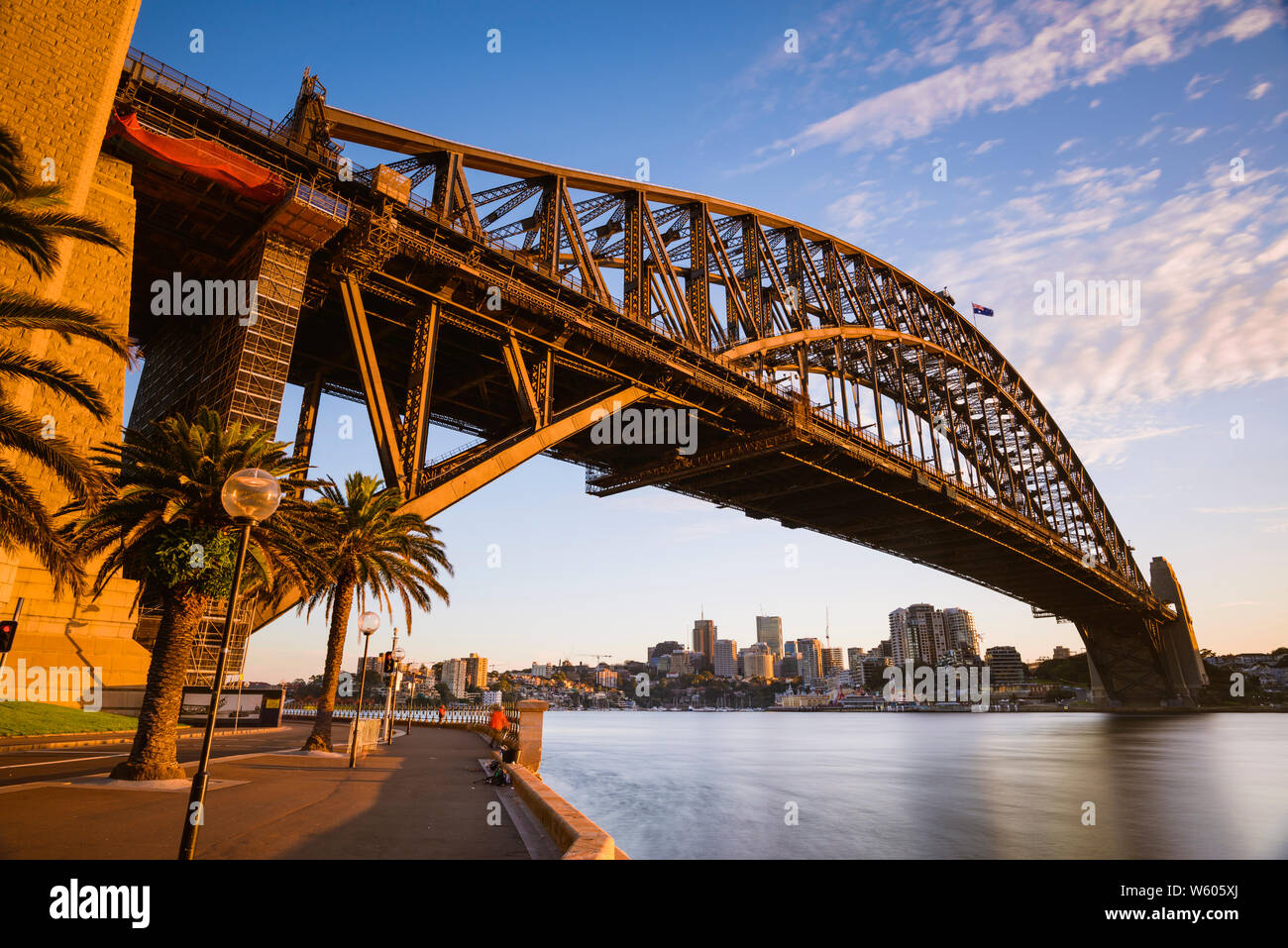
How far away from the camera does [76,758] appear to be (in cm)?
1842

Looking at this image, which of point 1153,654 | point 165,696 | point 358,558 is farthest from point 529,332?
point 1153,654

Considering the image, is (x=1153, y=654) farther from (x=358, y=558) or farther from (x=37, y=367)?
(x=37, y=367)

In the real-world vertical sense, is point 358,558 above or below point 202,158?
below

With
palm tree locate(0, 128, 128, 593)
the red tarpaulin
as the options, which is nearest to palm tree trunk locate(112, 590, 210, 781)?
palm tree locate(0, 128, 128, 593)

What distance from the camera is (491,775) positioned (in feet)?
55.0

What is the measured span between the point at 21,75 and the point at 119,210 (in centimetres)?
370

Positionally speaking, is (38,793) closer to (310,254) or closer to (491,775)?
(491,775)

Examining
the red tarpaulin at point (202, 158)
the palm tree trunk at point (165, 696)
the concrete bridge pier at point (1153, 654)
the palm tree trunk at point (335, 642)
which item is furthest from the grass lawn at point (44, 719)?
the concrete bridge pier at point (1153, 654)

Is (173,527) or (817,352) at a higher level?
(817,352)

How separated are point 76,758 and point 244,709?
1592 centimetres

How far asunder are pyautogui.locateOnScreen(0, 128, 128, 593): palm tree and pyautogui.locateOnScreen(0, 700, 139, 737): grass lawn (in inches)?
563

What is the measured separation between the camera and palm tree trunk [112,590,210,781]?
46.0ft

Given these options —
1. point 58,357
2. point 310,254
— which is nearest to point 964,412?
point 310,254
